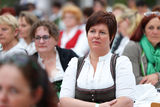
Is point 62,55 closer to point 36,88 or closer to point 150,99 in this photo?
point 150,99

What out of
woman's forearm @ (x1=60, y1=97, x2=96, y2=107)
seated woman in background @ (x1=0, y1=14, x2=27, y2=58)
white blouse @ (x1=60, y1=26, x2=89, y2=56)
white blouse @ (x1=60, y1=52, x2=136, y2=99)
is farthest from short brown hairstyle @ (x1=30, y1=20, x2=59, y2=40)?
white blouse @ (x1=60, y1=26, x2=89, y2=56)

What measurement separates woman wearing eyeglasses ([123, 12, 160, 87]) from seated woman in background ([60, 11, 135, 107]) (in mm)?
1099

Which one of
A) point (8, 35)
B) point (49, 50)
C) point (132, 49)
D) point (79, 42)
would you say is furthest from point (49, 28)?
point (79, 42)

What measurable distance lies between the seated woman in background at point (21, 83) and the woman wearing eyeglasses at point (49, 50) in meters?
2.72

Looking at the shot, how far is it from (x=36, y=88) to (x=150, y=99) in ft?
7.89

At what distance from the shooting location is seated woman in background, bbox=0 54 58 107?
2115 mm

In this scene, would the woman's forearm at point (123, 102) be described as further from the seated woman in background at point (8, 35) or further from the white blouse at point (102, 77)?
the seated woman in background at point (8, 35)

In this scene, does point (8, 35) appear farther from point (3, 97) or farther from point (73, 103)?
point (3, 97)

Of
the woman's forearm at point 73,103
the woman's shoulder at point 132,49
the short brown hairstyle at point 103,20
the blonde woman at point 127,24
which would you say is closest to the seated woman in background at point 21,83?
the woman's forearm at point 73,103

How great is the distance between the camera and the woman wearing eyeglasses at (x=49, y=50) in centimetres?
498

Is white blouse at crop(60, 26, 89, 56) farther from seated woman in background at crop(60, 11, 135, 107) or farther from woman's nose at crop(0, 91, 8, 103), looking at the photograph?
woman's nose at crop(0, 91, 8, 103)

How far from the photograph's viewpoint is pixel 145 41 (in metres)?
5.25

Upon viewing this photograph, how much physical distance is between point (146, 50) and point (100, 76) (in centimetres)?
154

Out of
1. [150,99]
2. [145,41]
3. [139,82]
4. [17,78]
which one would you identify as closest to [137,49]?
[145,41]
